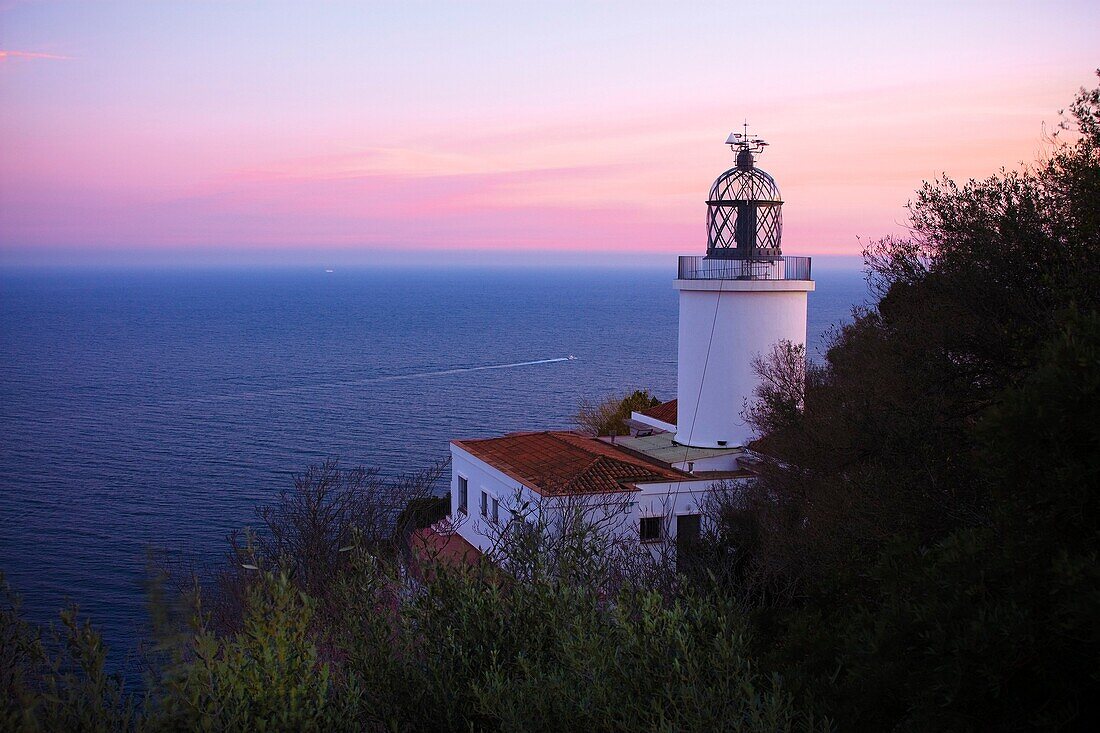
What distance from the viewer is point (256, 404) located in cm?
5312

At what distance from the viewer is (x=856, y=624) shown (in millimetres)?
6648

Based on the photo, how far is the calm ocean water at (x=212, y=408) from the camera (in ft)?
88.1

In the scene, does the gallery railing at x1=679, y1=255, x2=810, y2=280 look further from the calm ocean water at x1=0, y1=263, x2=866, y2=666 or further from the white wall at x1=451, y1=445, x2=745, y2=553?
the white wall at x1=451, y1=445, x2=745, y2=553

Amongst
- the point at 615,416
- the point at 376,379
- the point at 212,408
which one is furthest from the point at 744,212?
the point at 376,379

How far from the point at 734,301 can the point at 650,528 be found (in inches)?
196

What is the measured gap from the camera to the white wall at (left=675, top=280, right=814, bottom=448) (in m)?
18.2

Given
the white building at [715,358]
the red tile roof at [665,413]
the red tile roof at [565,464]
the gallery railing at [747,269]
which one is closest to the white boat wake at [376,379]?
the red tile roof at [665,413]

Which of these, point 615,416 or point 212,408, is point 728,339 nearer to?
point 615,416

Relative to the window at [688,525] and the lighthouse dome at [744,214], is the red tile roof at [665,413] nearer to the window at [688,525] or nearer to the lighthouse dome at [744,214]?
the lighthouse dome at [744,214]

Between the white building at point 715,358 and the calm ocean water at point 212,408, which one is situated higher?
the white building at point 715,358

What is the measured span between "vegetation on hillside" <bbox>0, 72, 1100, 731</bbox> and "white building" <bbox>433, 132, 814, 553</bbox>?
814 cm

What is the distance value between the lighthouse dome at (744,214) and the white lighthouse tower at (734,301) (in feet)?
0.07

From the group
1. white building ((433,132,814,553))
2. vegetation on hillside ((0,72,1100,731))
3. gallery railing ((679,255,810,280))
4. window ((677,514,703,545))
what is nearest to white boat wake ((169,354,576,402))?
white building ((433,132,814,553))

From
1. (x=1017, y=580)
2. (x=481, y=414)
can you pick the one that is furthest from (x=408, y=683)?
(x=481, y=414)
